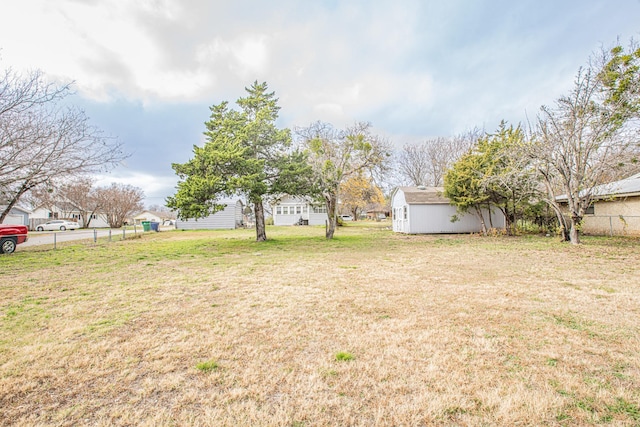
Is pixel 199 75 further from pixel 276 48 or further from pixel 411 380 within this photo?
pixel 411 380

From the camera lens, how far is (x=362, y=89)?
1633 centimetres

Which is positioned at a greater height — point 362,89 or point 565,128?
point 362,89

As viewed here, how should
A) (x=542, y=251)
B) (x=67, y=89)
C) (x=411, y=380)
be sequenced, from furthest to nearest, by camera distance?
1. (x=542, y=251)
2. (x=67, y=89)
3. (x=411, y=380)

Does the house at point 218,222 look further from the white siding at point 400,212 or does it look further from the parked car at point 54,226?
the white siding at point 400,212

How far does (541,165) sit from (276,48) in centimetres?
1262

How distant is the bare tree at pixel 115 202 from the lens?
123ft

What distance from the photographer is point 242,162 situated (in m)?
11.7

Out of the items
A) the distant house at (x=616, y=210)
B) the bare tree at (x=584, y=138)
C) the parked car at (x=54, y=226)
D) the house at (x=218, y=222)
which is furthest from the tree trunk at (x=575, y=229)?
the parked car at (x=54, y=226)

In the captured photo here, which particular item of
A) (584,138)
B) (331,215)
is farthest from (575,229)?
(331,215)

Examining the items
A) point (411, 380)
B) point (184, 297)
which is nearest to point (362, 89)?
point (184, 297)

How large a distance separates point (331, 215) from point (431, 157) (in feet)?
64.7

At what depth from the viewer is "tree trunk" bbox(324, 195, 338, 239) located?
16.1 metres

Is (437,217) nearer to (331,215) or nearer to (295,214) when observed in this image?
(331,215)

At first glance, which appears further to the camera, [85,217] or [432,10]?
[85,217]
